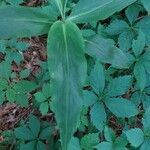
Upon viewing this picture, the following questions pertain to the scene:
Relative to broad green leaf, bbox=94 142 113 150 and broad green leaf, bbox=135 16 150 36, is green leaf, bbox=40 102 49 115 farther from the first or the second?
broad green leaf, bbox=135 16 150 36

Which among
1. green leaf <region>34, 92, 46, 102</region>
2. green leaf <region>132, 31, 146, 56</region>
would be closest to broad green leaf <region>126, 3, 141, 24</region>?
green leaf <region>132, 31, 146, 56</region>

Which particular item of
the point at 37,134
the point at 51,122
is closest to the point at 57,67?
the point at 37,134

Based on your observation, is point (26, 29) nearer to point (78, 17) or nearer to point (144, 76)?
point (78, 17)

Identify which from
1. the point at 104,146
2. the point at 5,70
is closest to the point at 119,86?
the point at 104,146

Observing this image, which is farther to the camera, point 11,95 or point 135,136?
point 11,95

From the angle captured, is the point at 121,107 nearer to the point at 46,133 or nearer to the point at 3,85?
the point at 46,133

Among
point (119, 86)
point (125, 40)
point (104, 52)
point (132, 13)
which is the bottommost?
point (119, 86)
